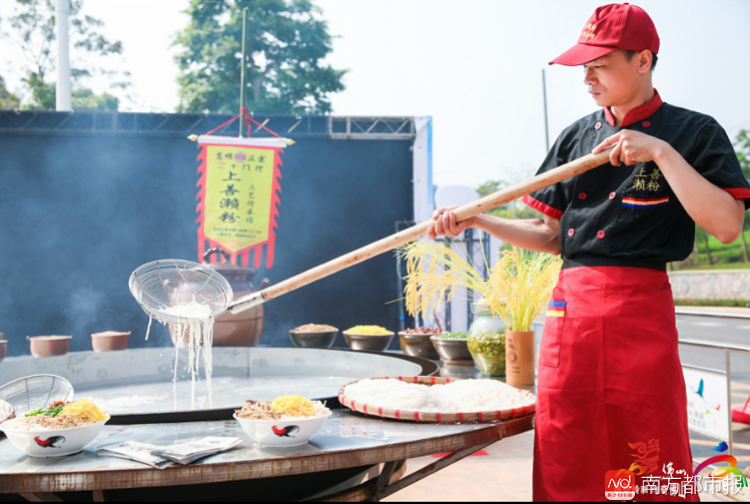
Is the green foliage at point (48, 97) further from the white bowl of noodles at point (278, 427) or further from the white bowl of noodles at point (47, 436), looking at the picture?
the white bowl of noodles at point (278, 427)

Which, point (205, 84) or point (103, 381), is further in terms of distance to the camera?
point (205, 84)

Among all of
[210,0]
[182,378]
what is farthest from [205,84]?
[182,378]

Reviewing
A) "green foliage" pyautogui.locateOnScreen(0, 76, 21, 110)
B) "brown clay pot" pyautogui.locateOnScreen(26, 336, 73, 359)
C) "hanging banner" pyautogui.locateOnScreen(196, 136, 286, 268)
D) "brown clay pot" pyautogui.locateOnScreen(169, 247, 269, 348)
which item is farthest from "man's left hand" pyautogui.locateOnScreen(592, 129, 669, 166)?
"green foliage" pyautogui.locateOnScreen(0, 76, 21, 110)

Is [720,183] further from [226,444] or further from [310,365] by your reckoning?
[310,365]

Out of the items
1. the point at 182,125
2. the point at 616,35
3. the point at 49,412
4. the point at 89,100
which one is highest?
the point at 89,100

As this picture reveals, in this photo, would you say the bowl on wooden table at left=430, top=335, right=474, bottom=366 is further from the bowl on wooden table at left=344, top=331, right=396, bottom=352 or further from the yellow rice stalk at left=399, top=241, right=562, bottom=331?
the bowl on wooden table at left=344, top=331, right=396, bottom=352

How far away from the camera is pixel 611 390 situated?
1.24 metres

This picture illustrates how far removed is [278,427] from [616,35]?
1.18 metres

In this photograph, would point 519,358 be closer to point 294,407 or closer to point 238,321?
point 294,407

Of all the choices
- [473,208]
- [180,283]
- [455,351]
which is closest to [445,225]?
[473,208]

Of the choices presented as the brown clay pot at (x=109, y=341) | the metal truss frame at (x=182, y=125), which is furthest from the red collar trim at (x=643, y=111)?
the metal truss frame at (x=182, y=125)

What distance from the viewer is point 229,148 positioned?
5340mm

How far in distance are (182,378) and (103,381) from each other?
0.41 meters

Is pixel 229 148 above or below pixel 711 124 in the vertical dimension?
above
